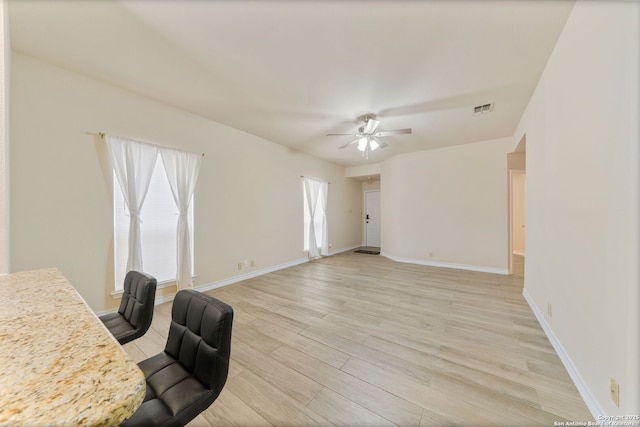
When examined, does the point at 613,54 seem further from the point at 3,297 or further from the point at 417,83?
the point at 3,297

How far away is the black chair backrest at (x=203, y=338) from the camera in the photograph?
1050 millimetres

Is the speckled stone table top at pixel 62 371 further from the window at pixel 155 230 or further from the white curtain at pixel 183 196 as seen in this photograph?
the white curtain at pixel 183 196

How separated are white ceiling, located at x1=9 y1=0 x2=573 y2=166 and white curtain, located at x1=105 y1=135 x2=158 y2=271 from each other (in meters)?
0.68

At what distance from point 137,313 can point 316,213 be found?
15.1 ft

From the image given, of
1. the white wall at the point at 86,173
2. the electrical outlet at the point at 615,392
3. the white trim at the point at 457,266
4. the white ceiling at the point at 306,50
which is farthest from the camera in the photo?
the white trim at the point at 457,266

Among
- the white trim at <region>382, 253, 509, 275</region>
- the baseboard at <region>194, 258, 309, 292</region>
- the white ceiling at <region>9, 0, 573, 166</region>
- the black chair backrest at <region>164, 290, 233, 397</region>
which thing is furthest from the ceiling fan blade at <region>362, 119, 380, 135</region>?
the white trim at <region>382, 253, 509, 275</region>

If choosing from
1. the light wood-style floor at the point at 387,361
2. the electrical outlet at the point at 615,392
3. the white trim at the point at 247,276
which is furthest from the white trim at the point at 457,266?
the electrical outlet at the point at 615,392

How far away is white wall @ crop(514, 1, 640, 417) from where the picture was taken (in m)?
1.10

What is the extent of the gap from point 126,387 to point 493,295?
162 inches

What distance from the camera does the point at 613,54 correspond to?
1233mm

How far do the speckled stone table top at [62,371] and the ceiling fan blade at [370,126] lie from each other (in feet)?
10.8

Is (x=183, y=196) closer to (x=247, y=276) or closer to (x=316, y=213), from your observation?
(x=247, y=276)

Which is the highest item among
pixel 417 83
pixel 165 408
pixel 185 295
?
pixel 417 83

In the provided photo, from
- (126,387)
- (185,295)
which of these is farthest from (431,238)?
(126,387)
